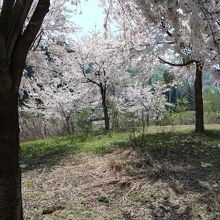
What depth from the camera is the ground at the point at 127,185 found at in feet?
19.7

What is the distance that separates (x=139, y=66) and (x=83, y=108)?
12.6 metres

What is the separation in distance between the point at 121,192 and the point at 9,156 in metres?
2.72

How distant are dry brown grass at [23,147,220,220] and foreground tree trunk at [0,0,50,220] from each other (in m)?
0.40

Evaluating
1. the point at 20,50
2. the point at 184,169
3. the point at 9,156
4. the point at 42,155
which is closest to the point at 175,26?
the point at 20,50

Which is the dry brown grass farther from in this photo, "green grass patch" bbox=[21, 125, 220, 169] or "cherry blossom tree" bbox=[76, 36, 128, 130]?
"cherry blossom tree" bbox=[76, 36, 128, 130]

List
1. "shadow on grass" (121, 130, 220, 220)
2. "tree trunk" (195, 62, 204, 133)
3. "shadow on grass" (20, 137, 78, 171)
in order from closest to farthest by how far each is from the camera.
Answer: "shadow on grass" (121, 130, 220, 220) → "shadow on grass" (20, 137, 78, 171) → "tree trunk" (195, 62, 204, 133)

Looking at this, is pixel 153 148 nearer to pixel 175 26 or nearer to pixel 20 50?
pixel 175 26

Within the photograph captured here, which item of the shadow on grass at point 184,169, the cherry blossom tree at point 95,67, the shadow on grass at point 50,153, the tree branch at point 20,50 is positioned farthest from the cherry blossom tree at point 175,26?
the cherry blossom tree at point 95,67

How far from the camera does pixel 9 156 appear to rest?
14.4ft

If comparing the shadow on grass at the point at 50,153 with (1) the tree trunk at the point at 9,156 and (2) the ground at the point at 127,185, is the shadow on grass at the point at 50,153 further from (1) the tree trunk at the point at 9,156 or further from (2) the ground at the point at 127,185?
(1) the tree trunk at the point at 9,156

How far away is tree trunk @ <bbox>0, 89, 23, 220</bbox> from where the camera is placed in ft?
14.3

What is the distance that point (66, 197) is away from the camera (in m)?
6.66

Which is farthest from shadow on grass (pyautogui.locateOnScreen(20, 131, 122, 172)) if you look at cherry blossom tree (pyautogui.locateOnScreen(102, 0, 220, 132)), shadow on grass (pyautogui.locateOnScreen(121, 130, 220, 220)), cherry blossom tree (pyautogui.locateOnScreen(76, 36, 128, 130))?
cherry blossom tree (pyautogui.locateOnScreen(76, 36, 128, 130))

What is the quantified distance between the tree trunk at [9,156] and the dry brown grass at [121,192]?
35 centimetres
